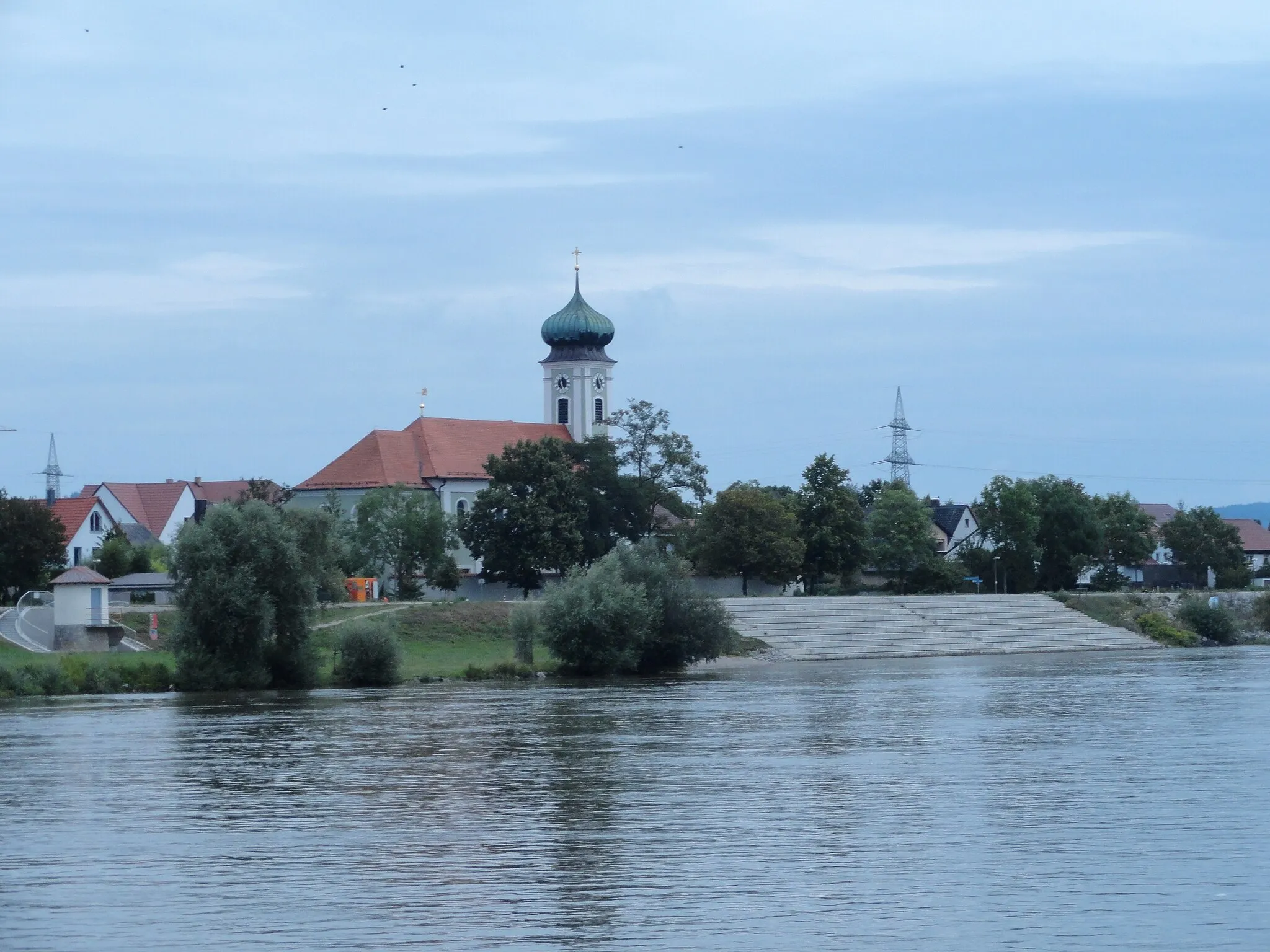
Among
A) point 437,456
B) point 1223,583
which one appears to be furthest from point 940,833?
point 1223,583

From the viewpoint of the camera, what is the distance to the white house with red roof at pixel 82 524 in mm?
90312

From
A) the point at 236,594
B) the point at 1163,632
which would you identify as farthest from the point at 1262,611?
the point at 236,594

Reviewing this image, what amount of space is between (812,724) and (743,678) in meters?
20.2

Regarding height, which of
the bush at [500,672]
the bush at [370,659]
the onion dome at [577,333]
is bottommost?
the bush at [500,672]

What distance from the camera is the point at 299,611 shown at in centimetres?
5250

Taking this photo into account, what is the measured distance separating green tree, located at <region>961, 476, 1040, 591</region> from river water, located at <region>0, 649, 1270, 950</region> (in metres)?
62.0

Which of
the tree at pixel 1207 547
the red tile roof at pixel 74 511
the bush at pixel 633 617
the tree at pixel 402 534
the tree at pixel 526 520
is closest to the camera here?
the bush at pixel 633 617

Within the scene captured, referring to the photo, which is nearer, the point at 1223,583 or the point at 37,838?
the point at 37,838

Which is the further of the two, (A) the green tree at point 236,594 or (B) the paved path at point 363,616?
(B) the paved path at point 363,616

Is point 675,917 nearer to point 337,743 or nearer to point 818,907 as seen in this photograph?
point 818,907

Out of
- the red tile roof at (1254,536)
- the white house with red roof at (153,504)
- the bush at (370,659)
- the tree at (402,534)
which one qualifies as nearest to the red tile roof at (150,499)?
the white house with red roof at (153,504)

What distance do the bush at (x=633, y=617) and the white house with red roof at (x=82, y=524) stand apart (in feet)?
128

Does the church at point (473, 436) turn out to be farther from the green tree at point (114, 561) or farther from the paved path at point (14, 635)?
the paved path at point (14, 635)

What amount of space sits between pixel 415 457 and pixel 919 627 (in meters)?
41.4
